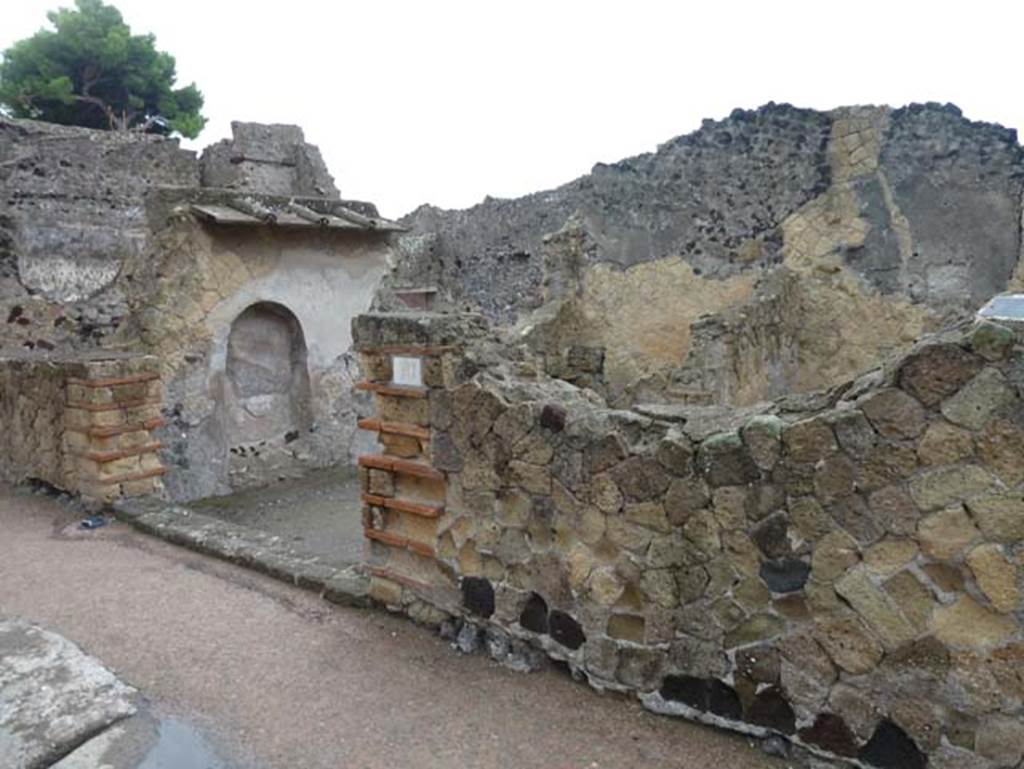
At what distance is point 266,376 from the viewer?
7.28 m

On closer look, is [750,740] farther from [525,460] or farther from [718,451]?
[525,460]

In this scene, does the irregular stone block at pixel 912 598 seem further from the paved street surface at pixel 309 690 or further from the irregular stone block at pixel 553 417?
the irregular stone block at pixel 553 417

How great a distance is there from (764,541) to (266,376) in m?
5.73

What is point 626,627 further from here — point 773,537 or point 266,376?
point 266,376

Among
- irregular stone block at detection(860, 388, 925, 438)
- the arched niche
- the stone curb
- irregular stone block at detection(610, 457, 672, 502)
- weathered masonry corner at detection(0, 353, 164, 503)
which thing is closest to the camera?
irregular stone block at detection(860, 388, 925, 438)

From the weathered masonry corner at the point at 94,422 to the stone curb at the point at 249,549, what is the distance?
0.88 ft

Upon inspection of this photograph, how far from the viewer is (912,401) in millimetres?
2203

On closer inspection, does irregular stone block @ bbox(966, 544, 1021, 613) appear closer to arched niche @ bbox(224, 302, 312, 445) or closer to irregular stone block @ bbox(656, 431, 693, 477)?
irregular stone block @ bbox(656, 431, 693, 477)

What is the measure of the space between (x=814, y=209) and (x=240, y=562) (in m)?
7.68

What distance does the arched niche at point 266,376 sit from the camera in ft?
23.1

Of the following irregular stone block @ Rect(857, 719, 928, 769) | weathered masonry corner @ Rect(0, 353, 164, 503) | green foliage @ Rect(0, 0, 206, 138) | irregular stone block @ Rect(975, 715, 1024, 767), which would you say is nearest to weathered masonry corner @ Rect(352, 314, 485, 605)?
irregular stone block @ Rect(857, 719, 928, 769)

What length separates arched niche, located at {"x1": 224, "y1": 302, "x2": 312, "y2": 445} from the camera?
7.03 m

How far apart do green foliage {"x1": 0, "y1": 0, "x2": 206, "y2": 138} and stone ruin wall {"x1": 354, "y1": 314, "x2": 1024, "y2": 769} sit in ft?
69.5

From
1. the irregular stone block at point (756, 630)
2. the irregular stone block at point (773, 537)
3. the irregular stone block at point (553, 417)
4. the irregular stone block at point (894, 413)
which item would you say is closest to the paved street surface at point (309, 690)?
the irregular stone block at point (756, 630)
